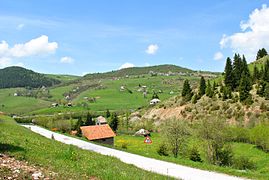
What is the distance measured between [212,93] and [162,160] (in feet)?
250

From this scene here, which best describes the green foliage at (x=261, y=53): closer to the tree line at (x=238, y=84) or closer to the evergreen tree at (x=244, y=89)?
the tree line at (x=238, y=84)

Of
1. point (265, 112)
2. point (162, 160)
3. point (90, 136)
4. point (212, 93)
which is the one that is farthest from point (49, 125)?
point (162, 160)

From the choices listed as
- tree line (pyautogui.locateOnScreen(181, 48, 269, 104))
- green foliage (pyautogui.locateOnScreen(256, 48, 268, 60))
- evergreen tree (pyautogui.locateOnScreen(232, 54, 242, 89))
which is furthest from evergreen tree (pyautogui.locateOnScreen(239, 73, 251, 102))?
green foliage (pyautogui.locateOnScreen(256, 48, 268, 60))

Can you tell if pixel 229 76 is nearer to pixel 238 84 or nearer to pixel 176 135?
pixel 238 84

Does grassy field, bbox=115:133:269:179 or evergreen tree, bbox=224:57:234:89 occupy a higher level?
evergreen tree, bbox=224:57:234:89

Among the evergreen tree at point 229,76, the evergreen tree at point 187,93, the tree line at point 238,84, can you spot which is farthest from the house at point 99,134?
the evergreen tree at point 187,93

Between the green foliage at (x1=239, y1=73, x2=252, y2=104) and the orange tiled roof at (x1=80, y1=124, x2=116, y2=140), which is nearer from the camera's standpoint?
the orange tiled roof at (x1=80, y1=124, x2=116, y2=140)

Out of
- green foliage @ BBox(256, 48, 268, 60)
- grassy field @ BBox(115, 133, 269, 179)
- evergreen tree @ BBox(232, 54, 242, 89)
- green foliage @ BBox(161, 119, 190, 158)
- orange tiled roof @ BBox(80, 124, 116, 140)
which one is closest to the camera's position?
grassy field @ BBox(115, 133, 269, 179)

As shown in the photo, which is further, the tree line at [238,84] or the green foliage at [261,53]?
the green foliage at [261,53]

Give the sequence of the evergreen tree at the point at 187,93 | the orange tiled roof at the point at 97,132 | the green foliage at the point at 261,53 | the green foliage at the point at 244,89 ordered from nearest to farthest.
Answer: the orange tiled roof at the point at 97,132, the green foliage at the point at 244,89, the evergreen tree at the point at 187,93, the green foliage at the point at 261,53

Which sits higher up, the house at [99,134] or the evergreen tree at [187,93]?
the evergreen tree at [187,93]

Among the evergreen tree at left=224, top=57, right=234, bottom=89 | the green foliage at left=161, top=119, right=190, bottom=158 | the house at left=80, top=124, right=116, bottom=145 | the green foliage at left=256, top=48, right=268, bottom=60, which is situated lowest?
the house at left=80, top=124, right=116, bottom=145

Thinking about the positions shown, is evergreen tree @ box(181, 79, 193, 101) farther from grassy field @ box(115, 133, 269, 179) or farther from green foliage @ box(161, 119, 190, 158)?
green foliage @ box(161, 119, 190, 158)

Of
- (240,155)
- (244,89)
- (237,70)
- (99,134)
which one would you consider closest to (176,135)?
(240,155)
